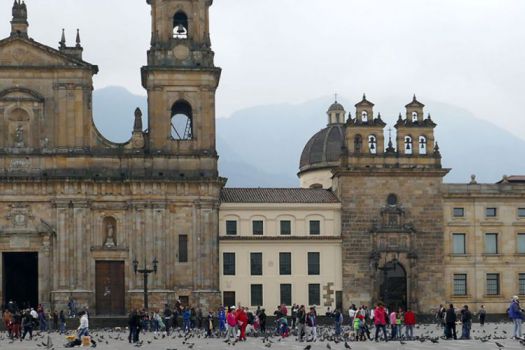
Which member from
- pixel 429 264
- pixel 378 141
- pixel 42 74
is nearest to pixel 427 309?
pixel 429 264

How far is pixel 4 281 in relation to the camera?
69438 mm

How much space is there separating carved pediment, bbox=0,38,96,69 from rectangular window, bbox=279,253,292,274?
1595 cm

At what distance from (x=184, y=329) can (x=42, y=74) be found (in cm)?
1840

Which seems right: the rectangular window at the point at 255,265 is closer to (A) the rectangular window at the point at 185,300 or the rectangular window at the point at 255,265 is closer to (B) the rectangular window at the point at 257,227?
(B) the rectangular window at the point at 257,227

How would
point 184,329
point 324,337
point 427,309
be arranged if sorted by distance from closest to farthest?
point 324,337 → point 184,329 → point 427,309

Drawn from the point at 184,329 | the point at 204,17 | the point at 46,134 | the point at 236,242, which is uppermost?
the point at 204,17

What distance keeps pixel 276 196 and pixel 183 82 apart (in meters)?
8.89

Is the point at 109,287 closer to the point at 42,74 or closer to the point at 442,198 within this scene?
the point at 42,74

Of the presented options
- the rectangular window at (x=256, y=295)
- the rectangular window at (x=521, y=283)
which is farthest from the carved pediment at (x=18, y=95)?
the rectangular window at (x=521, y=283)

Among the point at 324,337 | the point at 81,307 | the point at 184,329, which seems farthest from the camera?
the point at 81,307

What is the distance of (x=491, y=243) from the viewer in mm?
75375

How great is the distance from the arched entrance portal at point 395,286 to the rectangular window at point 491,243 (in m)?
5.58

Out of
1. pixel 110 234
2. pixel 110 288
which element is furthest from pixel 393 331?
pixel 110 234

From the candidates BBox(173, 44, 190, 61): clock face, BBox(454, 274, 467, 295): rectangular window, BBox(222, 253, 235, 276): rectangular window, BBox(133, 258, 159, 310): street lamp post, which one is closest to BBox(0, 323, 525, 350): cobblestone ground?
BBox(133, 258, 159, 310): street lamp post
